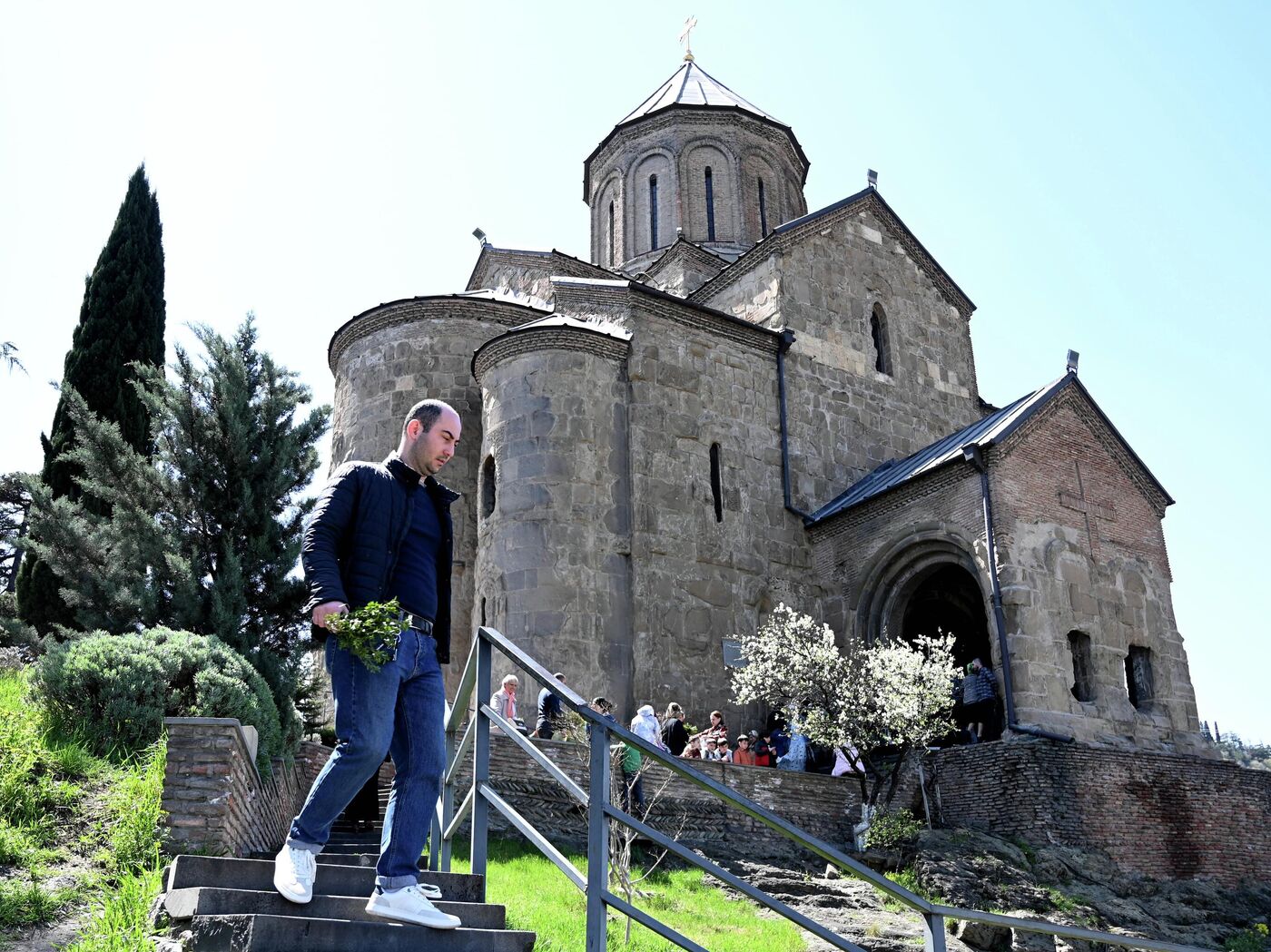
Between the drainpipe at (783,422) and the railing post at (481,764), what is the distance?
13.5 m

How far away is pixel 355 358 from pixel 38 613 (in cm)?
606

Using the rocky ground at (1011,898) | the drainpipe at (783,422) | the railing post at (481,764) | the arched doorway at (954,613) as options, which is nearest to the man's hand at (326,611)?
the railing post at (481,764)

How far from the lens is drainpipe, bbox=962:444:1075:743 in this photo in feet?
46.4

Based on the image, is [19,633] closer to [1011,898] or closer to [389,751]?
[1011,898]

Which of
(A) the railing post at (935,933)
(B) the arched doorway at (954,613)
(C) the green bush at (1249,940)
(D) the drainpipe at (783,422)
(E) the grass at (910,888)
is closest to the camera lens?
(A) the railing post at (935,933)

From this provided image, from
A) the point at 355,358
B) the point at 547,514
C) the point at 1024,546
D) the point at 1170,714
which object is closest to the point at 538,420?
the point at 547,514

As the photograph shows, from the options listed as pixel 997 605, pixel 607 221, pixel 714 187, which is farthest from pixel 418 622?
pixel 607 221

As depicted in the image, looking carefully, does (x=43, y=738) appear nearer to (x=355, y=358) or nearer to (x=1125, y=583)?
(x=355, y=358)

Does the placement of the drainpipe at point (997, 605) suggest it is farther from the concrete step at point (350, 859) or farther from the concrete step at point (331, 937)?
the concrete step at point (331, 937)

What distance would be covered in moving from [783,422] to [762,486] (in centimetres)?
129

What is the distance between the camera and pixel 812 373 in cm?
1969

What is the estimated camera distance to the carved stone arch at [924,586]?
16.1m

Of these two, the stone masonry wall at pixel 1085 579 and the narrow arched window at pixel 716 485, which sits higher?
the narrow arched window at pixel 716 485

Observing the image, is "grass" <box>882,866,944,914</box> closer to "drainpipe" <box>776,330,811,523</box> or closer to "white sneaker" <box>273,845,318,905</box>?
"white sneaker" <box>273,845,318,905</box>
